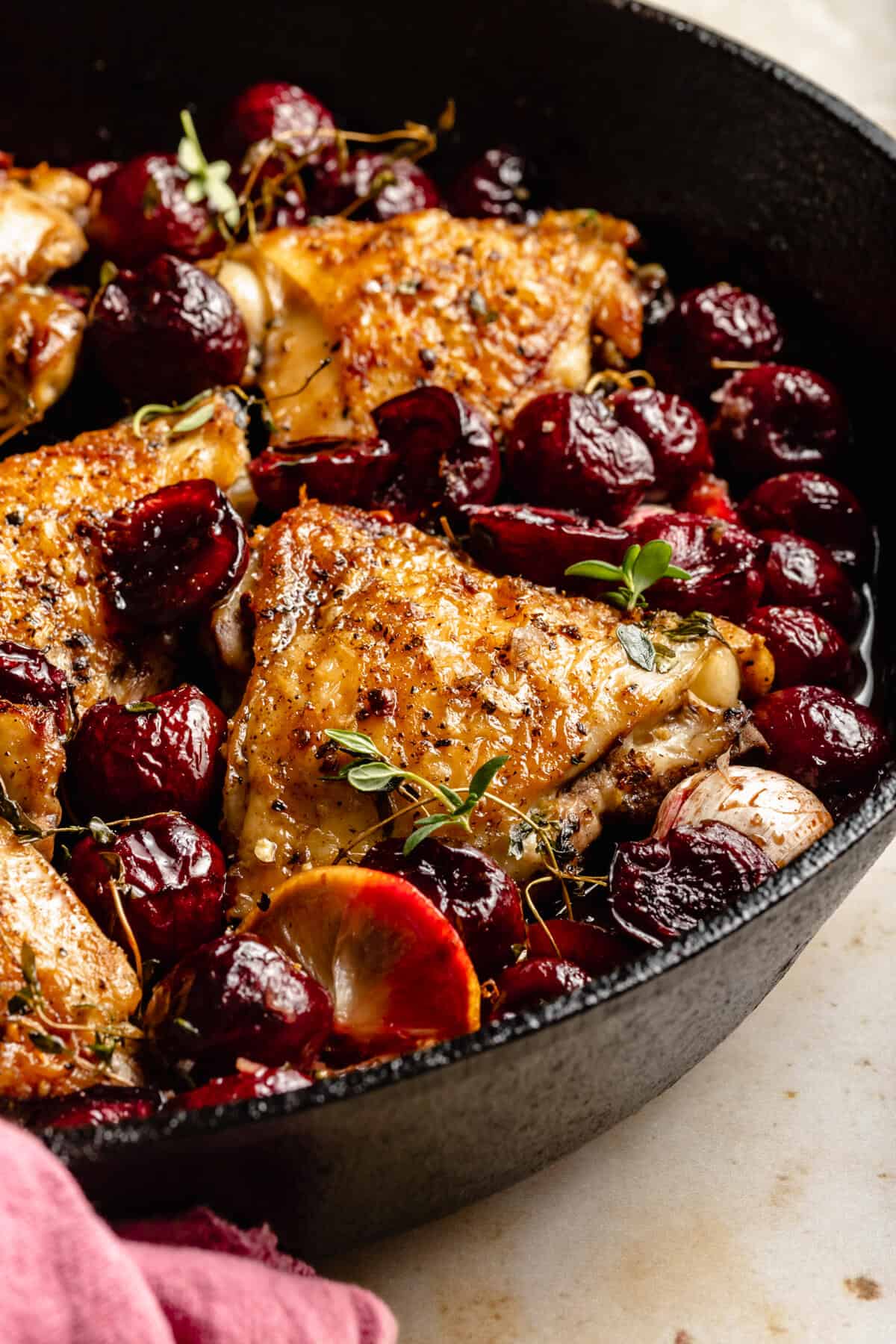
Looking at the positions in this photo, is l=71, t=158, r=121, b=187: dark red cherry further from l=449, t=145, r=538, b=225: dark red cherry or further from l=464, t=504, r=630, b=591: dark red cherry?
l=464, t=504, r=630, b=591: dark red cherry

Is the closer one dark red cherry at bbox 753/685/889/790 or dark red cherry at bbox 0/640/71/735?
dark red cherry at bbox 0/640/71/735

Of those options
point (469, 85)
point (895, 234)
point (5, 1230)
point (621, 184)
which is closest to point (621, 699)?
point (5, 1230)

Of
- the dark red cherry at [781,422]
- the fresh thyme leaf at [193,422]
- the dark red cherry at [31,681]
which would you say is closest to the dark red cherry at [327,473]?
the fresh thyme leaf at [193,422]

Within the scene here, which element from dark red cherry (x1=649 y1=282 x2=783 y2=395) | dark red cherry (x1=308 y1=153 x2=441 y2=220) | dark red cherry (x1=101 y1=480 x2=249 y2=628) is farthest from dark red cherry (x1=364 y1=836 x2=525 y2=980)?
dark red cherry (x1=308 y1=153 x2=441 y2=220)

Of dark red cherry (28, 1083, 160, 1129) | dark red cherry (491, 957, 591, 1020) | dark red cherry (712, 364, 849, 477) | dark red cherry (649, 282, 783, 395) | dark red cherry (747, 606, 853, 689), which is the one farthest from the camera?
dark red cherry (649, 282, 783, 395)

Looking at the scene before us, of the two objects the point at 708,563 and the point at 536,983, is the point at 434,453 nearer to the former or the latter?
the point at 708,563

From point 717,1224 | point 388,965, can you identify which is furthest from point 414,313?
point 717,1224

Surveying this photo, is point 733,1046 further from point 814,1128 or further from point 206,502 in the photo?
point 206,502
